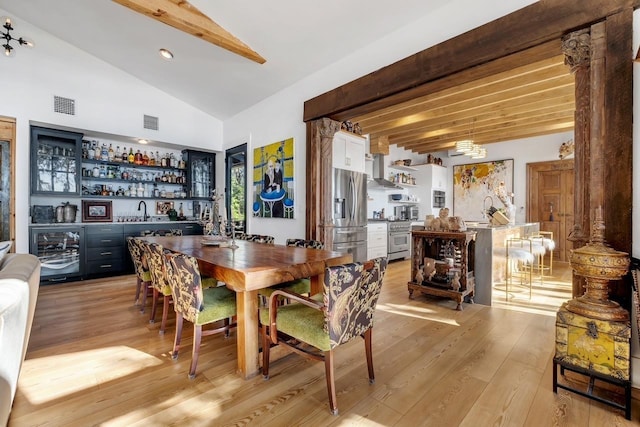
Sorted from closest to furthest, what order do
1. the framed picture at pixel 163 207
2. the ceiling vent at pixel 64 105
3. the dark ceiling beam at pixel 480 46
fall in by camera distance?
the dark ceiling beam at pixel 480 46
the ceiling vent at pixel 64 105
the framed picture at pixel 163 207

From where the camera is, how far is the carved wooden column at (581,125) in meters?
1.99

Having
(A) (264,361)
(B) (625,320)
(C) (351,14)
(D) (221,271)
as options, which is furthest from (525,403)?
(C) (351,14)

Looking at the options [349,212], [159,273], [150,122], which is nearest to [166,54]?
[150,122]

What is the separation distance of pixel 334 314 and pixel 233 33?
136 inches

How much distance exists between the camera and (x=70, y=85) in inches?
182

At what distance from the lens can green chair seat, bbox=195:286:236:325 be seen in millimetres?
2002

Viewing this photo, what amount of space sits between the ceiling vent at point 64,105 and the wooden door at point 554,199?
9081 millimetres

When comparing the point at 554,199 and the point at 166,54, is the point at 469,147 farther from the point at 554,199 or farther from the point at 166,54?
the point at 166,54

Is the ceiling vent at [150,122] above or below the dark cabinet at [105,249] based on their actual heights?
above

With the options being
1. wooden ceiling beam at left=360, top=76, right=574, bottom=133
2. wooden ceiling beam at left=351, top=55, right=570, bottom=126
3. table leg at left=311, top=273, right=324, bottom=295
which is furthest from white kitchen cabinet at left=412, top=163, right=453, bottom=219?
table leg at left=311, top=273, right=324, bottom=295

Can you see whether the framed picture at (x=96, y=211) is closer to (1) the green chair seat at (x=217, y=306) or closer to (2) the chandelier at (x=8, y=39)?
(2) the chandelier at (x=8, y=39)

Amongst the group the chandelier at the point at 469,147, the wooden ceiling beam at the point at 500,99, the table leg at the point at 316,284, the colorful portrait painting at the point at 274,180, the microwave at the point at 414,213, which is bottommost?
the table leg at the point at 316,284

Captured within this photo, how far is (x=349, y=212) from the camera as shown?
482cm

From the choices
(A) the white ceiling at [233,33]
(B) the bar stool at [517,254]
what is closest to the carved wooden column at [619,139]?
(A) the white ceiling at [233,33]
